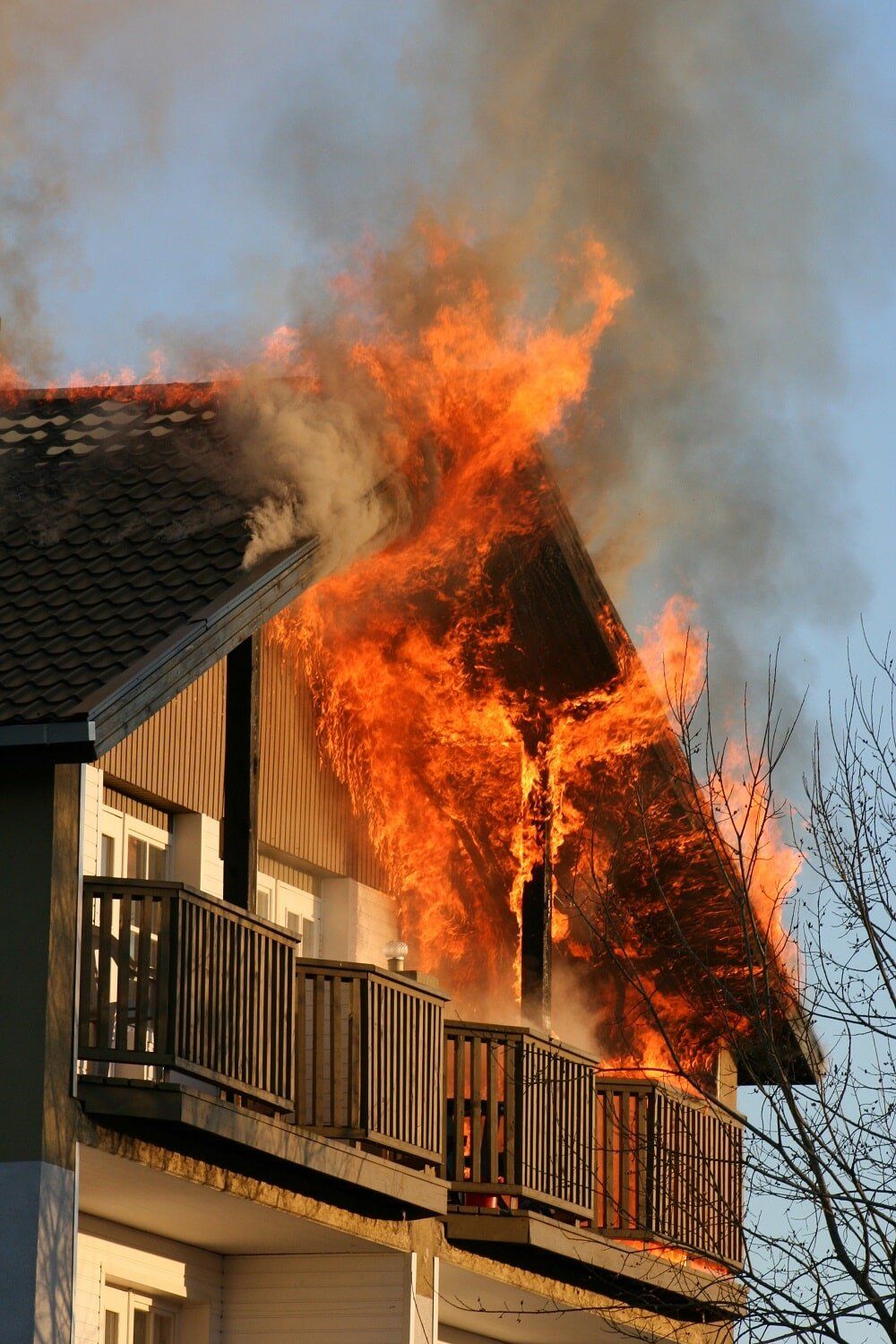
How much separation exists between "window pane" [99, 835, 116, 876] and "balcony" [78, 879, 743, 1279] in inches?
13.6

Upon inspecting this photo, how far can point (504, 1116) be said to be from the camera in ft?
58.4

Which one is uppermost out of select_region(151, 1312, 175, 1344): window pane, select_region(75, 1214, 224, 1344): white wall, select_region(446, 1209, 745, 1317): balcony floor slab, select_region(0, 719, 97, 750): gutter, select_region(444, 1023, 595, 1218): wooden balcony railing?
select_region(0, 719, 97, 750): gutter

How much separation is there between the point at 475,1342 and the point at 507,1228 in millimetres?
3452

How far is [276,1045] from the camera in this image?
50.5 feet

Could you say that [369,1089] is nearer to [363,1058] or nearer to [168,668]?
[363,1058]

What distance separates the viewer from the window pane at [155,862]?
689 inches

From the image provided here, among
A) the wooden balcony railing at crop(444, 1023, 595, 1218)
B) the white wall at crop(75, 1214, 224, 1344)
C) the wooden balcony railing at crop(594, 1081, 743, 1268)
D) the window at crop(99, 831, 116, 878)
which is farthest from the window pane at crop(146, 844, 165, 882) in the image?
the wooden balcony railing at crop(594, 1081, 743, 1268)

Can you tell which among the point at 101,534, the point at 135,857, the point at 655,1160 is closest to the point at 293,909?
the point at 135,857

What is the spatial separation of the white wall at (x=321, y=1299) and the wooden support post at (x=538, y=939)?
2963mm

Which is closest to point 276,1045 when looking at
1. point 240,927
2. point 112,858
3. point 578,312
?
point 240,927

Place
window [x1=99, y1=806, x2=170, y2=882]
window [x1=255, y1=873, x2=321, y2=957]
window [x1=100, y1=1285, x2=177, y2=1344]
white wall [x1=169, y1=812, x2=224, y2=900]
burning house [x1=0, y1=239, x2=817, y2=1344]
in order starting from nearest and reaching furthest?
burning house [x1=0, y1=239, x2=817, y2=1344] → window [x1=100, y1=1285, x2=177, y2=1344] → window [x1=99, y1=806, x2=170, y2=882] → white wall [x1=169, y1=812, x2=224, y2=900] → window [x1=255, y1=873, x2=321, y2=957]

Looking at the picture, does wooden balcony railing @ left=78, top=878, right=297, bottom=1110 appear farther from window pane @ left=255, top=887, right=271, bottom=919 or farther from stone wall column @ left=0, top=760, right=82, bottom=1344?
window pane @ left=255, top=887, right=271, bottom=919

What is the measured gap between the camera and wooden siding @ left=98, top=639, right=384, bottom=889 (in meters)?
17.2

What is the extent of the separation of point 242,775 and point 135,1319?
3.83 meters
